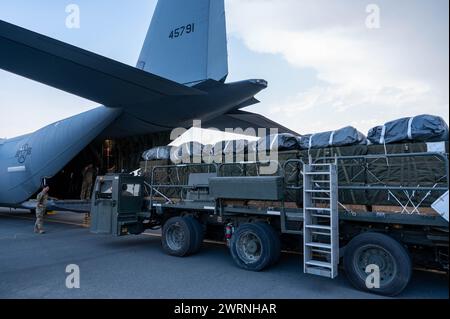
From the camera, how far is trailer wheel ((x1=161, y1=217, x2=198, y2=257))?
26.6 ft

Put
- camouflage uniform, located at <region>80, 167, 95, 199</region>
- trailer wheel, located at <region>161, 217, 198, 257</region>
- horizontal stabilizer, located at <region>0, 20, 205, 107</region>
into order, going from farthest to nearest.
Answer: camouflage uniform, located at <region>80, 167, 95, 199</region>, horizontal stabilizer, located at <region>0, 20, 205, 107</region>, trailer wheel, located at <region>161, 217, 198, 257</region>

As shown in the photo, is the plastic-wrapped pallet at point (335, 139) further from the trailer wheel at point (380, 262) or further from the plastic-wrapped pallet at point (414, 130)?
the trailer wheel at point (380, 262)

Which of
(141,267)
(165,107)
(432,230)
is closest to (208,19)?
(165,107)

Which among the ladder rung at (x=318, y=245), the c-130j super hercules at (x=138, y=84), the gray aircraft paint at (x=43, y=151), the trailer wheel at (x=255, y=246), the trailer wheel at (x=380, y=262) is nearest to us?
the trailer wheel at (x=380, y=262)

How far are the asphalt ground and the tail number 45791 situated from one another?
23.7 ft

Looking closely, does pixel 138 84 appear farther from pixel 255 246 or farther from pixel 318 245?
pixel 318 245

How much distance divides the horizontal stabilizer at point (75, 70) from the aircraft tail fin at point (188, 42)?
→ 42.6 inches

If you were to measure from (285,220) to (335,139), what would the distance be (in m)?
1.85

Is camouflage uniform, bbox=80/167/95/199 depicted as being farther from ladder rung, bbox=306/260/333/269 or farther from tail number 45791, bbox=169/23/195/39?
ladder rung, bbox=306/260/333/269

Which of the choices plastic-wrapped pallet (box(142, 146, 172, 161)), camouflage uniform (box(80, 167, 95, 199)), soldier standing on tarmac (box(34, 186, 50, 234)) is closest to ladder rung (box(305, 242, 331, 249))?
plastic-wrapped pallet (box(142, 146, 172, 161))

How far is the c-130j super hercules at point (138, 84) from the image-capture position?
9188 mm

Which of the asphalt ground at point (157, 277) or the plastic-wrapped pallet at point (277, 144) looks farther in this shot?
the plastic-wrapped pallet at point (277, 144)

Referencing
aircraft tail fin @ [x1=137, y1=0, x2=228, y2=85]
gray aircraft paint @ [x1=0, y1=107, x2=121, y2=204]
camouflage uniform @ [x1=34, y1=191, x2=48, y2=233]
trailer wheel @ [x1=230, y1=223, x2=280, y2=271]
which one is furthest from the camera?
gray aircraft paint @ [x1=0, y1=107, x2=121, y2=204]

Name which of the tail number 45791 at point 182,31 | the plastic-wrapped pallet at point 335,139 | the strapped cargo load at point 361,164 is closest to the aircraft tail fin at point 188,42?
the tail number 45791 at point 182,31
